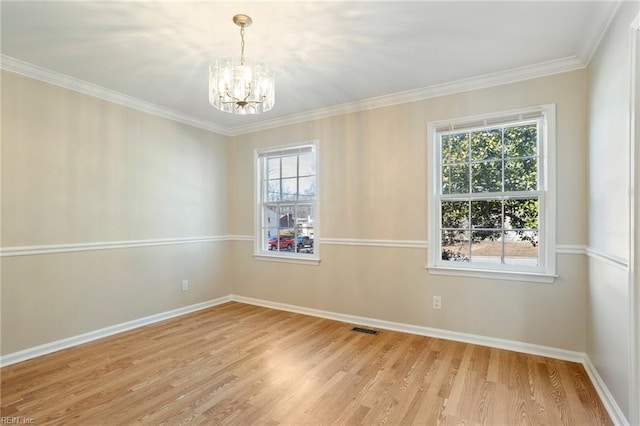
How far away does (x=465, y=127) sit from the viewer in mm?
3199

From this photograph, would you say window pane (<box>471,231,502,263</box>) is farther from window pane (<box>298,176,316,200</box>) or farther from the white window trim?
window pane (<box>298,176,316,200</box>)

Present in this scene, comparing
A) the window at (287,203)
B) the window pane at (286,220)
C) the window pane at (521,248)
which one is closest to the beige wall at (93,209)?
the window at (287,203)

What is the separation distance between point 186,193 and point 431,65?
10.6ft

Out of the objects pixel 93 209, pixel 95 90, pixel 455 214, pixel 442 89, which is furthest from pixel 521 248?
pixel 95 90

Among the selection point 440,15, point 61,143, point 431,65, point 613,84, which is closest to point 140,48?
point 61,143

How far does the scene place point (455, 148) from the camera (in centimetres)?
328

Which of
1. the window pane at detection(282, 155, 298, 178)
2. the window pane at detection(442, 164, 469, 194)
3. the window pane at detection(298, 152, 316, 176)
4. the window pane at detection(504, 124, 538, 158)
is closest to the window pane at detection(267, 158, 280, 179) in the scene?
the window pane at detection(282, 155, 298, 178)

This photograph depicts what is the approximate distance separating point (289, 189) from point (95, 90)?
2.36m

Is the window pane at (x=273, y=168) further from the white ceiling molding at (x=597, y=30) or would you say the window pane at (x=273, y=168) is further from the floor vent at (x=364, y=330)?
the white ceiling molding at (x=597, y=30)

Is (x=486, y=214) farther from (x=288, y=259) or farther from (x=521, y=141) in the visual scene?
(x=288, y=259)

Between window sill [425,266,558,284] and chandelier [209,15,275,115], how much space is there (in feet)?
7.74

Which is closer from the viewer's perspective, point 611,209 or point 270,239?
point 611,209

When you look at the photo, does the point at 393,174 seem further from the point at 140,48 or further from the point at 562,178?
the point at 140,48

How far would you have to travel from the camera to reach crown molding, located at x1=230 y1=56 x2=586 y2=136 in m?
2.74
